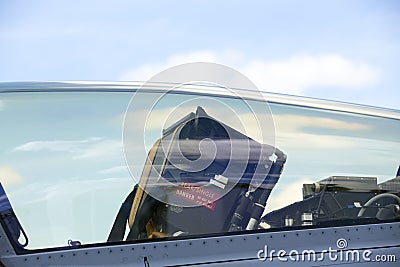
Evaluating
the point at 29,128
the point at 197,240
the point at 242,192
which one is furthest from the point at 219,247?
the point at 29,128

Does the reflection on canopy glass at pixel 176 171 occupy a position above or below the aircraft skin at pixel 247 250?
above

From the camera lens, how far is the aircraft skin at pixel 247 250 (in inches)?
113

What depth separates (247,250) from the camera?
A: 115 inches

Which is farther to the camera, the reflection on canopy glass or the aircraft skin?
the reflection on canopy glass

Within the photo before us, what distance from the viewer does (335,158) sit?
3.18m

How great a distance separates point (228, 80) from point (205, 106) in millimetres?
165

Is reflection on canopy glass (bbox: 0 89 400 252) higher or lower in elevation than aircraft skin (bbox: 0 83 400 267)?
higher

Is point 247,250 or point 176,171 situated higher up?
point 176,171

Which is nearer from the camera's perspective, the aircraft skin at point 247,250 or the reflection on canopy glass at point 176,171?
the aircraft skin at point 247,250

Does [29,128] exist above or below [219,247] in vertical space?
above

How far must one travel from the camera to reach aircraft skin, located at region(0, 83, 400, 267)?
9.41 feet

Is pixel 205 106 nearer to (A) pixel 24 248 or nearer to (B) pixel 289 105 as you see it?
(B) pixel 289 105

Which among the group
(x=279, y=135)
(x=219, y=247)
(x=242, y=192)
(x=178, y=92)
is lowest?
(x=219, y=247)

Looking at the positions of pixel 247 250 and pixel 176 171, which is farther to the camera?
pixel 176 171
